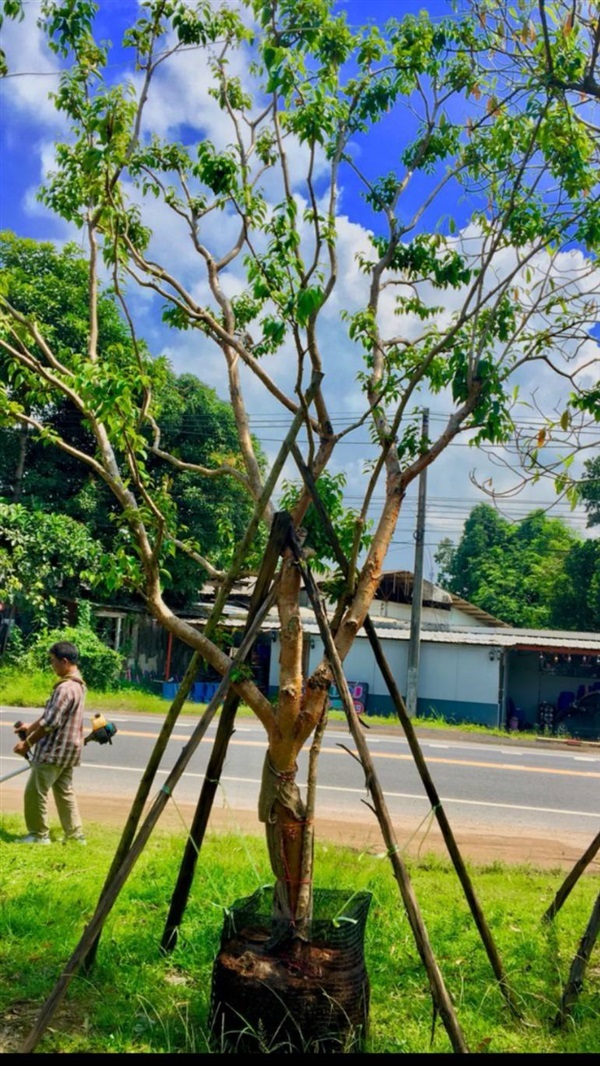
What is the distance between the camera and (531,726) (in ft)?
80.0

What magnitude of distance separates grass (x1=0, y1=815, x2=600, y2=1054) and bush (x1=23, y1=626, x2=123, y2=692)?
1413 centimetres

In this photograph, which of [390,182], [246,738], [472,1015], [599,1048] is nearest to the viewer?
[599,1048]

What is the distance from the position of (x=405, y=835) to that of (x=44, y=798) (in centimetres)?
363

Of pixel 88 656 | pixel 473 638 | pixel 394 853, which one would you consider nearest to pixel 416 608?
pixel 473 638

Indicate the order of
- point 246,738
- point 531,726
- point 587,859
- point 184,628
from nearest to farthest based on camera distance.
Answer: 1. point 184,628
2. point 587,859
3. point 246,738
4. point 531,726

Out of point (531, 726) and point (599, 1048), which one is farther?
point (531, 726)

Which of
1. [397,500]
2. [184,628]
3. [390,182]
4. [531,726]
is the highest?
[390,182]

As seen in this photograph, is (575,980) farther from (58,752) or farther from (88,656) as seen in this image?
(88,656)

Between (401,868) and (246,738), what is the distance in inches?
516

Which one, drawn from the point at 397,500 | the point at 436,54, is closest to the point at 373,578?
the point at 397,500

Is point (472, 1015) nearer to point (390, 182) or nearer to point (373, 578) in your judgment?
point (373, 578)

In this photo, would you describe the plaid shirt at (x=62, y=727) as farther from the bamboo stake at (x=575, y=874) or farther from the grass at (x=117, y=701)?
the grass at (x=117, y=701)

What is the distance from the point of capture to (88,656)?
2094cm

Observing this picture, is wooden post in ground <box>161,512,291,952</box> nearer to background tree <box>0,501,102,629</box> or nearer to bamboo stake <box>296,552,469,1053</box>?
bamboo stake <box>296,552,469,1053</box>
